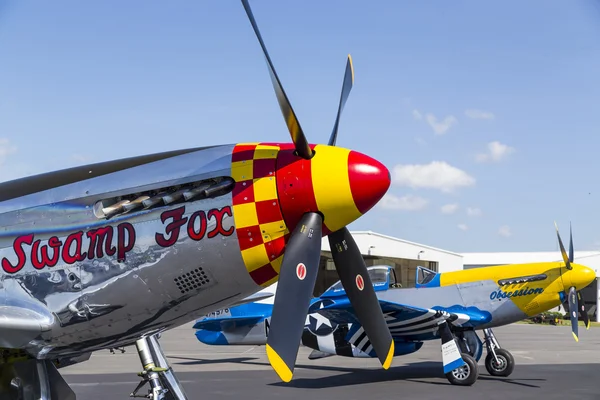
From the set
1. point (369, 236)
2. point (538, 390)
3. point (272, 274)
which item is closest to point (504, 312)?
point (538, 390)

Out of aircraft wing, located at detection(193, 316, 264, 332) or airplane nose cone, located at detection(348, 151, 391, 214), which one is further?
aircraft wing, located at detection(193, 316, 264, 332)

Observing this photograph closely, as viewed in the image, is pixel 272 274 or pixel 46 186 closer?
pixel 272 274

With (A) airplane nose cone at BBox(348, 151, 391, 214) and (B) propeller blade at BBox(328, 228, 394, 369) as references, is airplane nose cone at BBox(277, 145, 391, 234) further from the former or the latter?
(B) propeller blade at BBox(328, 228, 394, 369)

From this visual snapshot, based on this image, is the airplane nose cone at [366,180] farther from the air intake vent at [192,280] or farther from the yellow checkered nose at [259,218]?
the air intake vent at [192,280]

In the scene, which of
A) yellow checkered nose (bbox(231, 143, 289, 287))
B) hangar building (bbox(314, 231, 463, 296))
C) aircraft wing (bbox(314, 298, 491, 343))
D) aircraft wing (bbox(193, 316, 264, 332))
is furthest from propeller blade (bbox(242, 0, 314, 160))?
hangar building (bbox(314, 231, 463, 296))

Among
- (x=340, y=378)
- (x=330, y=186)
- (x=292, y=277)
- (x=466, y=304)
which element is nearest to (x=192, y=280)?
(x=292, y=277)

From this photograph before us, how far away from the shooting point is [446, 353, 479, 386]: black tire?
1309 cm

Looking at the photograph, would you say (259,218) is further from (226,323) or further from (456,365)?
(226,323)

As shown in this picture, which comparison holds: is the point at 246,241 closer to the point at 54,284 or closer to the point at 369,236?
the point at 54,284

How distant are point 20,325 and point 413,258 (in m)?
41.8

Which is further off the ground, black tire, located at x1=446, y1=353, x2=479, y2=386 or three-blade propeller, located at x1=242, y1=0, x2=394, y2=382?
three-blade propeller, located at x1=242, y1=0, x2=394, y2=382

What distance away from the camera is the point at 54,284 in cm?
545

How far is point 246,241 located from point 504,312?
10.8 metres

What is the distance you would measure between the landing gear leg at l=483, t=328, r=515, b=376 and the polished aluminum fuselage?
34.6 feet
